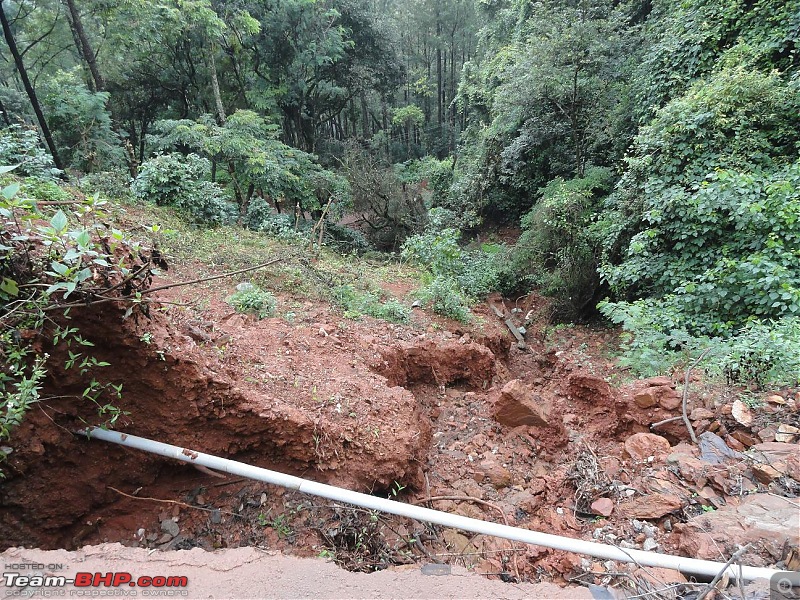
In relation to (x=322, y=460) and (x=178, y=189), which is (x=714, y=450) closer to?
(x=322, y=460)

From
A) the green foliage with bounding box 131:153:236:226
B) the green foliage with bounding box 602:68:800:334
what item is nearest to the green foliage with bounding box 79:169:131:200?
the green foliage with bounding box 131:153:236:226

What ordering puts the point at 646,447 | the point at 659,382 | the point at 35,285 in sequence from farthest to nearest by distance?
the point at 659,382 → the point at 646,447 → the point at 35,285

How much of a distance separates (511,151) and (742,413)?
9.66 metres

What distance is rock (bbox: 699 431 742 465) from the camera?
2.85m

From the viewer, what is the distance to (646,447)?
3314 millimetres

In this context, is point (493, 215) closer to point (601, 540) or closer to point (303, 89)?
point (303, 89)

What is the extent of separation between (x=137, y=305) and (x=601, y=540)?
3.18 meters

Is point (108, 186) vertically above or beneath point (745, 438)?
above

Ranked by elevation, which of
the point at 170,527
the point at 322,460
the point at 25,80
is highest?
the point at 25,80

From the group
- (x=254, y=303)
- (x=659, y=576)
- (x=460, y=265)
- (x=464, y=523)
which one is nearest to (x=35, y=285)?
(x=464, y=523)

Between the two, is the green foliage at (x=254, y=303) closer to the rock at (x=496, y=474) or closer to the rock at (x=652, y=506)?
the rock at (x=496, y=474)

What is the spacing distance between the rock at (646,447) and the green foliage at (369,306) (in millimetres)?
3245

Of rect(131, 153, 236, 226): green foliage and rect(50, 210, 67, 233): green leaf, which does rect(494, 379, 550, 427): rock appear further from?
rect(131, 153, 236, 226): green foliage

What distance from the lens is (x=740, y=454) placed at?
2.79m
